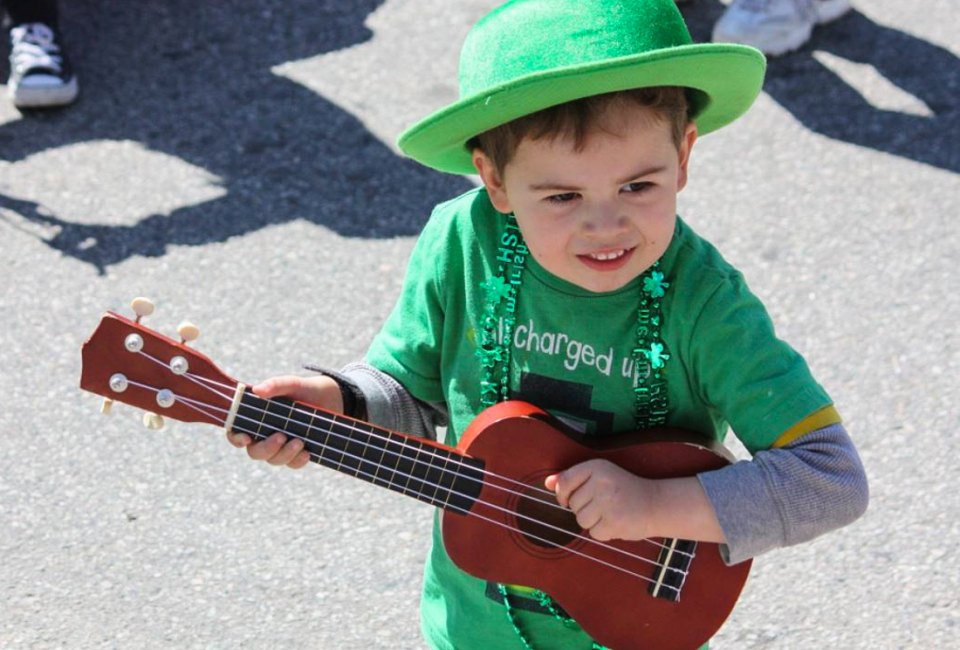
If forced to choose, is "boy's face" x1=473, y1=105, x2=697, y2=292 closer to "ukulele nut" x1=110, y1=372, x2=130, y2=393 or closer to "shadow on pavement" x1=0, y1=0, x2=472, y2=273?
"ukulele nut" x1=110, y1=372, x2=130, y2=393

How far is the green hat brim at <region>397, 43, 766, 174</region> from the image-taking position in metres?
1.77

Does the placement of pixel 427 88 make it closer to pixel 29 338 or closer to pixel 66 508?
pixel 29 338

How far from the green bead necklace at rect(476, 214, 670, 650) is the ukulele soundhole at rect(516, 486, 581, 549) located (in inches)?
3.4

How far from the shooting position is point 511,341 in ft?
6.88

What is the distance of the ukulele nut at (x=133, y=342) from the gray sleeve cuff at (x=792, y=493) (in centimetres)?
81

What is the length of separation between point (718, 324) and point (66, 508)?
1.95 meters

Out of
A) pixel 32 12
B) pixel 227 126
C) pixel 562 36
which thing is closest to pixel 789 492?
pixel 562 36

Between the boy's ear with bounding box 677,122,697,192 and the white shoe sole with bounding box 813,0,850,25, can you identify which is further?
the white shoe sole with bounding box 813,0,850,25

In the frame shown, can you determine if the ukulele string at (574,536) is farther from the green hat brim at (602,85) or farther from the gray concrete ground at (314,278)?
the gray concrete ground at (314,278)

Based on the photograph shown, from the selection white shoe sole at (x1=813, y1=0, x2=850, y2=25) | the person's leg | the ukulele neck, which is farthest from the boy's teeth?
white shoe sole at (x1=813, y1=0, x2=850, y2=25)

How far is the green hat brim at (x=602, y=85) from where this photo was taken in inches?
69.6

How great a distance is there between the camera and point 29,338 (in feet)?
13.0

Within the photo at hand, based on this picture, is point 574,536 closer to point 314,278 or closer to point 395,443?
point 395,443

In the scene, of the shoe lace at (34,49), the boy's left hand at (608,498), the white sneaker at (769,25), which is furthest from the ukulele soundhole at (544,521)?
the shoe lace at (34,49)
